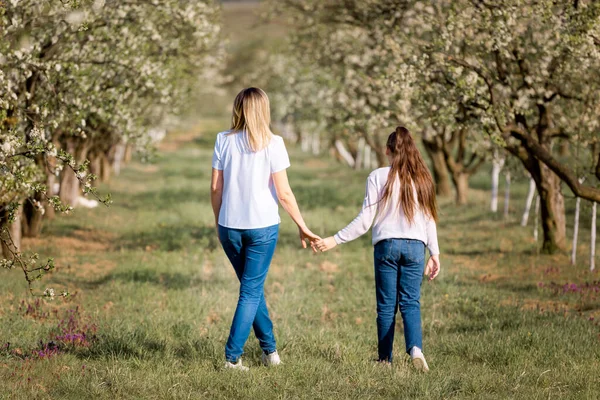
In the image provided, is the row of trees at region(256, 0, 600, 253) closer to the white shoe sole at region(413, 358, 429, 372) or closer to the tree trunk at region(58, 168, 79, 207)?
the white shoe sole at region(413, 358, 429, 372)

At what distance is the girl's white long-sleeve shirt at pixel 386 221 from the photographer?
24.6ft

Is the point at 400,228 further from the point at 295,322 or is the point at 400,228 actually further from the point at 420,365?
the point at 295,322

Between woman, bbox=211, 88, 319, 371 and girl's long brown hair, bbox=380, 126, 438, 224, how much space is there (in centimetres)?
106

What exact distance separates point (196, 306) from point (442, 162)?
61.8ft

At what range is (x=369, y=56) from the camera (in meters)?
25.2

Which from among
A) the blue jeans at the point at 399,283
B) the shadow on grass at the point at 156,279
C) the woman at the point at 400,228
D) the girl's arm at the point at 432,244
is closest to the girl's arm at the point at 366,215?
the woman at the point at 400,228

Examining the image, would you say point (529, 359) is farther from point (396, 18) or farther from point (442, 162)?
point (442, 162)

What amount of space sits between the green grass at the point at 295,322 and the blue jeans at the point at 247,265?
388 mm

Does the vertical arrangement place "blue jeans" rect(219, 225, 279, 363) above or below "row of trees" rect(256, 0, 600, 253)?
below

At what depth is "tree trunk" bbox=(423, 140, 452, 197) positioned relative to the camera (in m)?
27.7

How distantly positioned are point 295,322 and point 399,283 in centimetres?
302

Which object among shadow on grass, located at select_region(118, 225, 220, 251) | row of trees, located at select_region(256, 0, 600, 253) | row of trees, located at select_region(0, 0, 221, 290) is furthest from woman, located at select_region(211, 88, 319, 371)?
shadow on grass, located at select_region(118, 225, 220, 251)

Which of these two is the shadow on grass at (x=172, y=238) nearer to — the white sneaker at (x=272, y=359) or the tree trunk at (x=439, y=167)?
the white sneaker at (x=272, y=359)

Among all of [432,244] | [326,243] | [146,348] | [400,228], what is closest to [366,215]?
[400,228]
